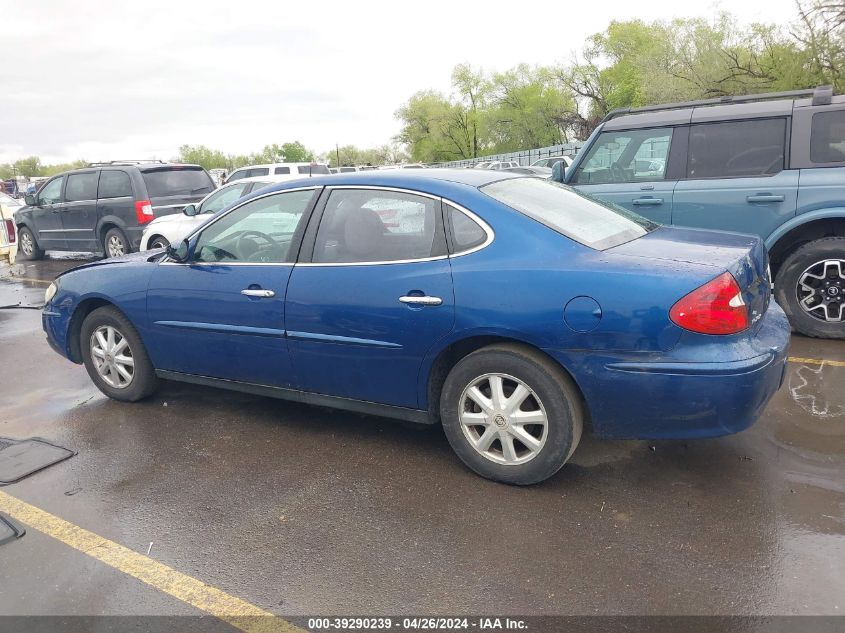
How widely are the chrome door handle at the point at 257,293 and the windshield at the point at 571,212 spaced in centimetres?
140

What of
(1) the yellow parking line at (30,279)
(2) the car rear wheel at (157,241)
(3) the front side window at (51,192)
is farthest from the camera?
(3) the front side window at (51,192)

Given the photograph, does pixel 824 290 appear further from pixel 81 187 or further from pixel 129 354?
pixel 81 187

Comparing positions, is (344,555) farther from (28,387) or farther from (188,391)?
(28,387)

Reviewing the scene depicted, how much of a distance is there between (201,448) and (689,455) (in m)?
2.92

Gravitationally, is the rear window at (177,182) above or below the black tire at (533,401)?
above

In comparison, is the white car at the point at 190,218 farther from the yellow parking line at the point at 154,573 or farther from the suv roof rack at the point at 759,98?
the yellow parking line at the point at 154,573

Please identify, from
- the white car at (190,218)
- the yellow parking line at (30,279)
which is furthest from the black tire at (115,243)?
the white car at (190,218)

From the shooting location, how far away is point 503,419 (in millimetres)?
3430

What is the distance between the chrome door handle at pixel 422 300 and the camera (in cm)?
348

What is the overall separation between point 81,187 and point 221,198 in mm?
4041

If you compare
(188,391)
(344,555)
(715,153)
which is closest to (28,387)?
(188,391)

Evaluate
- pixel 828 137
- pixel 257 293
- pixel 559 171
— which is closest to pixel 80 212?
pixel 559 171

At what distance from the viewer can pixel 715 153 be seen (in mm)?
6051

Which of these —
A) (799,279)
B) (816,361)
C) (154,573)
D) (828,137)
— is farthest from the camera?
(799,279)
